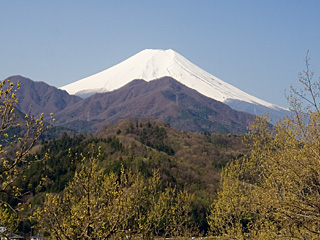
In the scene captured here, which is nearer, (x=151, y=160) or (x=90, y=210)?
(x=90, y=210)

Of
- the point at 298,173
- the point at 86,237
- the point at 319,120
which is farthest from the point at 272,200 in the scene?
the point at 86,237

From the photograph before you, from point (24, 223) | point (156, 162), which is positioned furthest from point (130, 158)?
point (24, 223)

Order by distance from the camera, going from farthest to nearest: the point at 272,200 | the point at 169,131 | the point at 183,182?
the point at 169,131
the point at 183,182
the point at 272,200

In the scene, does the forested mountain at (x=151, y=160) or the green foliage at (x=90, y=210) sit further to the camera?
the forested mountain at (x=151, y=160)

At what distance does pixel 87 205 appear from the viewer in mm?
9453

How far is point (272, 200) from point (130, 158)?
3195 inches

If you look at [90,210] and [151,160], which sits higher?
[90,210]

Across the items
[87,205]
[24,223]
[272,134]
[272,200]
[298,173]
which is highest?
[272,134]

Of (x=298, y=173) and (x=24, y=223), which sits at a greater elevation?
(x=298, y=173)

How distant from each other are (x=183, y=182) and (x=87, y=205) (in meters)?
79.9

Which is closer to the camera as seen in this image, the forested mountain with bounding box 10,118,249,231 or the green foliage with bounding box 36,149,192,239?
the green foliage with bounding box 36,149,192,239

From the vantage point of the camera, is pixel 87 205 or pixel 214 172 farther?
pixel 214 172

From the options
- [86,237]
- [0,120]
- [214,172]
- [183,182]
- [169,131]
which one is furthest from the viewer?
[169,131]

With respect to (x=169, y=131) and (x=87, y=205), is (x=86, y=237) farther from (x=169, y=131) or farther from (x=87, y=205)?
(x=169, y=131)
